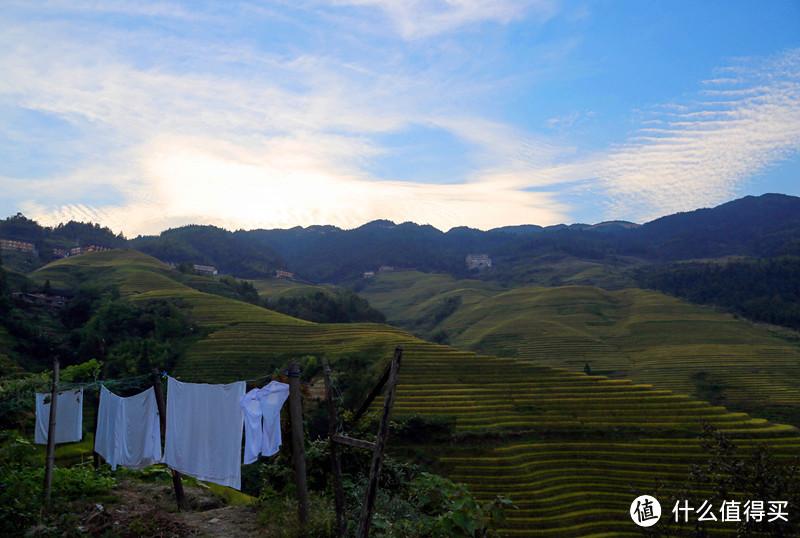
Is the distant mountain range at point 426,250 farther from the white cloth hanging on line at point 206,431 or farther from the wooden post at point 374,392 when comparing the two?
the wooden post at point 374,392

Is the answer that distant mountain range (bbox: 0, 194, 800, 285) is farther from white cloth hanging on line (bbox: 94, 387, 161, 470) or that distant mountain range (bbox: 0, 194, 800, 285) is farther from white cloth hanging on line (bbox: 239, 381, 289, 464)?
white cloth hanging on line (bbox: 239, 381, 289, 464)

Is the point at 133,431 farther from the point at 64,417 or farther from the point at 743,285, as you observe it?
the point at 743,285

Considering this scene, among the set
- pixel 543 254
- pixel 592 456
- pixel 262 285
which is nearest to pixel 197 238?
pixel 262 285

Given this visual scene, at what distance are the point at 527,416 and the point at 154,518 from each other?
969 inches

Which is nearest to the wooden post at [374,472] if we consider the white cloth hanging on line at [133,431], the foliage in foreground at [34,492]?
the foliage in foreground at [34,492]

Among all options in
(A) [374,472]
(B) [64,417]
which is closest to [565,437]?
(B) [64,417]

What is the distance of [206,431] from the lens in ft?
28.2

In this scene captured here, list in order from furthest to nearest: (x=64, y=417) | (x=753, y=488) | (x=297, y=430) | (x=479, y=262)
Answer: (x=479, y=262), (x=64, y=417), (x=297, y=430), (x=753, y=488)

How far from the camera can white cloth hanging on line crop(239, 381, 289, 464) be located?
326 inches

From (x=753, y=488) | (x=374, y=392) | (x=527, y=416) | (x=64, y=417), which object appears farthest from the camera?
(x=527, y=416)

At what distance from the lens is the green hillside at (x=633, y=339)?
5156cm

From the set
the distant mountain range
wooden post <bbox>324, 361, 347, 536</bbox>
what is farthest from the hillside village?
the distant mountain range

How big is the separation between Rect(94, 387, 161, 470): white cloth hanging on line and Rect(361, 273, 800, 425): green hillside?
→ 51465 millimetres

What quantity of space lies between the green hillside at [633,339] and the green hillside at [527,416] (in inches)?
80.7
